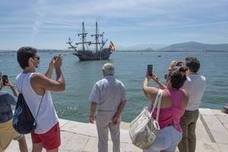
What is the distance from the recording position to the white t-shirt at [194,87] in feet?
14.7

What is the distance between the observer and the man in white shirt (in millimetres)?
4480

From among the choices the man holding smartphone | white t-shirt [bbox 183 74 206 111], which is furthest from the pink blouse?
the man holding smartphone

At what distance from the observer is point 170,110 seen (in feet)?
12.0

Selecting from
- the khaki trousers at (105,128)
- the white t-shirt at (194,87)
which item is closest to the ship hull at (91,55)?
the khaki trousers at (105,128)

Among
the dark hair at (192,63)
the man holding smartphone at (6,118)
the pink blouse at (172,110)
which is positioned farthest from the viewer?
the dark hair at (192,63)

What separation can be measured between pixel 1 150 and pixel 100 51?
97503 millimetres

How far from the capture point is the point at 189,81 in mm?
4480

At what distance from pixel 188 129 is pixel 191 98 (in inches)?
19.2

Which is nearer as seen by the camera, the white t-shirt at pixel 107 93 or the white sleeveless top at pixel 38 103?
the white sleeveless top at pixel 38 103

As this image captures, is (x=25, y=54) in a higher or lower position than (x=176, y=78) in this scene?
higher

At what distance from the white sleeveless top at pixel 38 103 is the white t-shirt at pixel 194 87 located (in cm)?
185

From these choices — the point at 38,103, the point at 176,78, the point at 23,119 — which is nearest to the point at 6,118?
the point at 23,119

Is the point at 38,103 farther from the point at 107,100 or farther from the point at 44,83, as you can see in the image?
the point at 107,100

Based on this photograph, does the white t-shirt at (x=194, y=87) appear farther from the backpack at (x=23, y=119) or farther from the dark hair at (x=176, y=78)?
the backpack at (x=23, y=119)
